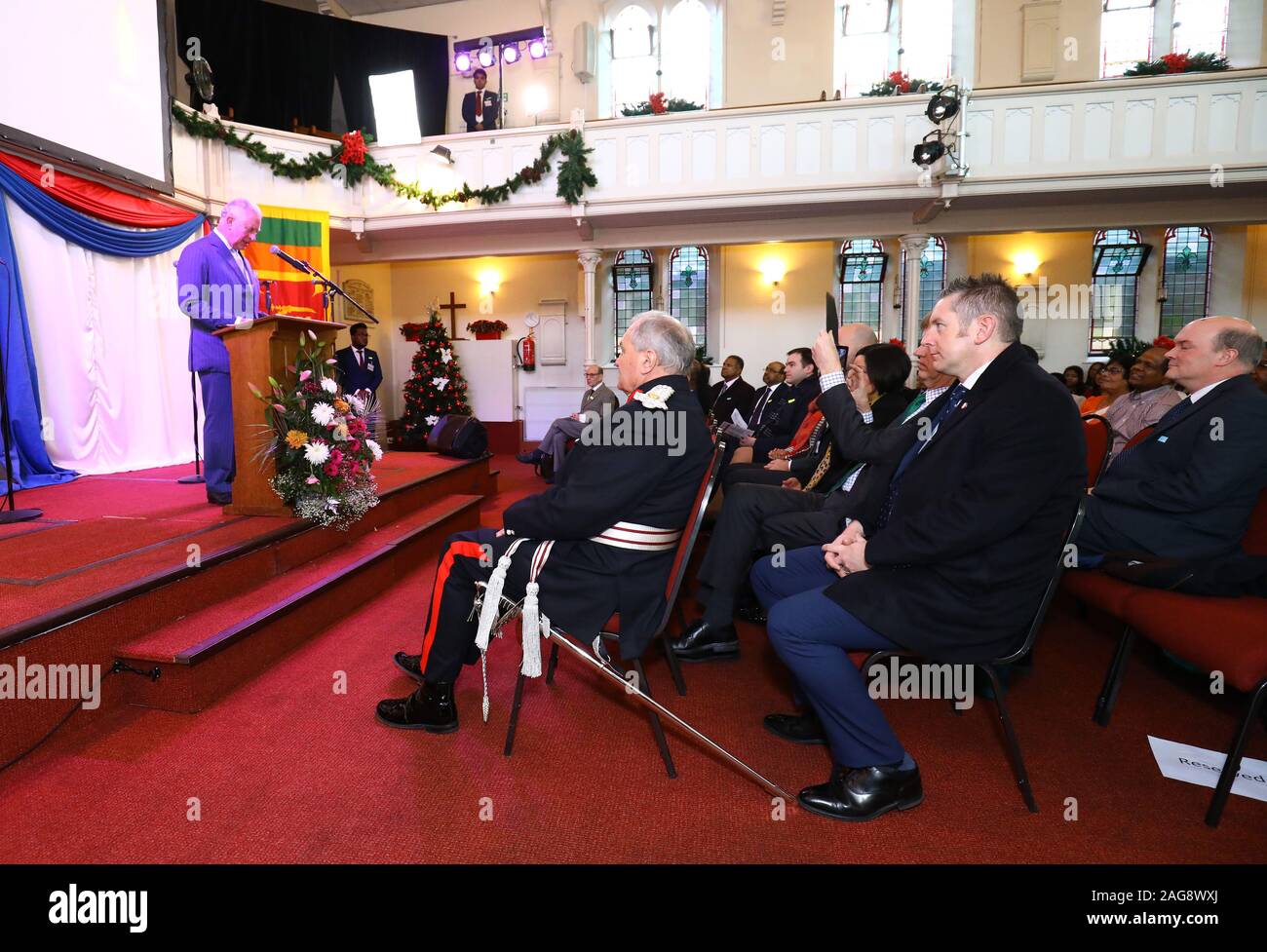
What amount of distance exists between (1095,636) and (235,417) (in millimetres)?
4737

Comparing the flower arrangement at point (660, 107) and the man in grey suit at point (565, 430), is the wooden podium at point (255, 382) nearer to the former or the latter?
the man in grey suit at point (565, 430)

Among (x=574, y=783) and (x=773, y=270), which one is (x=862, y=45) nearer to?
(x=773, y=270)

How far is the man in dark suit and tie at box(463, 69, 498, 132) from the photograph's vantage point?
11109 millimetres

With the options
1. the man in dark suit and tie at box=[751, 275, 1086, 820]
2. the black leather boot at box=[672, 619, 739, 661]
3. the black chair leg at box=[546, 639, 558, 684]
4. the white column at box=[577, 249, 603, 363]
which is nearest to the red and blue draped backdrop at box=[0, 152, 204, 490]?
the black chair leg at box=[546, 639, 558, 684]

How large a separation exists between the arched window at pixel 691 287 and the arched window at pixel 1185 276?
744 centimetres

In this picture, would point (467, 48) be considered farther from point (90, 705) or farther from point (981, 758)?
point (981, 758)

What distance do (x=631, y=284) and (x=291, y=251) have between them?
18.1 ft

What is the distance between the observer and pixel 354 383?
392 inches

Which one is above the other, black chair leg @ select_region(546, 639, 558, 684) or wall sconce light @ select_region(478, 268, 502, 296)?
wall sconce light @ select_region(478, 268, 502, 296)

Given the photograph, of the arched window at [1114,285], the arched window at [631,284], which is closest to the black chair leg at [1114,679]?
the arched window at [631,284]

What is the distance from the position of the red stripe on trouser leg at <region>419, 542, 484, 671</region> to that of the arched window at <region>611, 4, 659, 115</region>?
11797 mm

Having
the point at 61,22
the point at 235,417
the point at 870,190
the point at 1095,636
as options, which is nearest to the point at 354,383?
the point at 61,22

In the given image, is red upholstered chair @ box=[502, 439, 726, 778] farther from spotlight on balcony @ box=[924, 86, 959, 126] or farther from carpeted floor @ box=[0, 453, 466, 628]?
spotlight on balcony @ box=[924, 86, 959, 126]

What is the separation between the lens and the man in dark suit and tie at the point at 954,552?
1798mm
